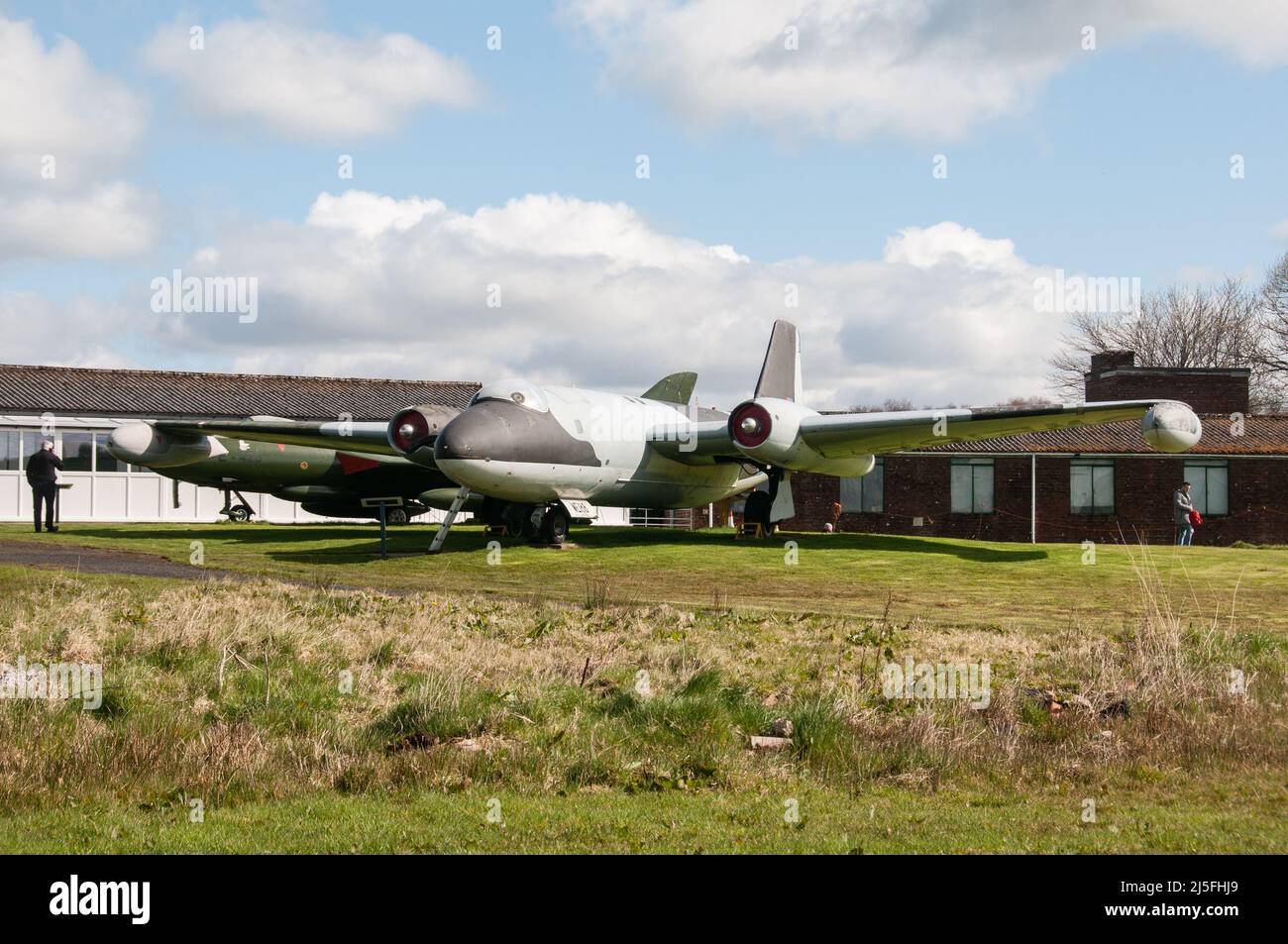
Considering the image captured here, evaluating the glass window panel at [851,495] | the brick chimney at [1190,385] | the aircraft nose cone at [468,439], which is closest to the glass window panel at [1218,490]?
the glass window panel at [851,495]

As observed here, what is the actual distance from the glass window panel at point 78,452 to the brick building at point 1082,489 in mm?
25214

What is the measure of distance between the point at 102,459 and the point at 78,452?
729 millimetres

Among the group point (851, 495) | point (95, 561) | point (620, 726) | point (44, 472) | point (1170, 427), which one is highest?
point (1170, 427)

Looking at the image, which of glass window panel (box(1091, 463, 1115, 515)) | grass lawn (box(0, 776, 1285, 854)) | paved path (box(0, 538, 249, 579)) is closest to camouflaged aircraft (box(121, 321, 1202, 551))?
paved path (box(0, 538, 249, 579))

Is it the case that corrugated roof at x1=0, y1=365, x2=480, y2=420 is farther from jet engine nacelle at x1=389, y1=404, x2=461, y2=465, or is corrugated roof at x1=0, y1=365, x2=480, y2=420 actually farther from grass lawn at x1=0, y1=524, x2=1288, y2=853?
grass lawn at x1=0, y1=524, x2=1288, y2=853

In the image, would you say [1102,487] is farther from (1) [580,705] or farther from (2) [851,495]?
(1) [580,705]

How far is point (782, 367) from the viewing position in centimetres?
3359

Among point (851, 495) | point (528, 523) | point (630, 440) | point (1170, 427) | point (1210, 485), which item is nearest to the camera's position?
point (1170, 427)

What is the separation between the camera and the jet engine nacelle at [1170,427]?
22844 millimetres

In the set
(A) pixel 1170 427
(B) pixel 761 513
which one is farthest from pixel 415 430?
(A) pixel 1170 427

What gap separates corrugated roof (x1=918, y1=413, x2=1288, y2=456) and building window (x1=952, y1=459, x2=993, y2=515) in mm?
513

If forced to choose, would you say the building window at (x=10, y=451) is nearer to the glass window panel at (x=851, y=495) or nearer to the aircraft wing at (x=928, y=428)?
the aircraft wing at (x=928, y=428)

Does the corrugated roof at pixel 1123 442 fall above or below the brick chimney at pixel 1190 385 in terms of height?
below

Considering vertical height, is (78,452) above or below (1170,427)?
above
